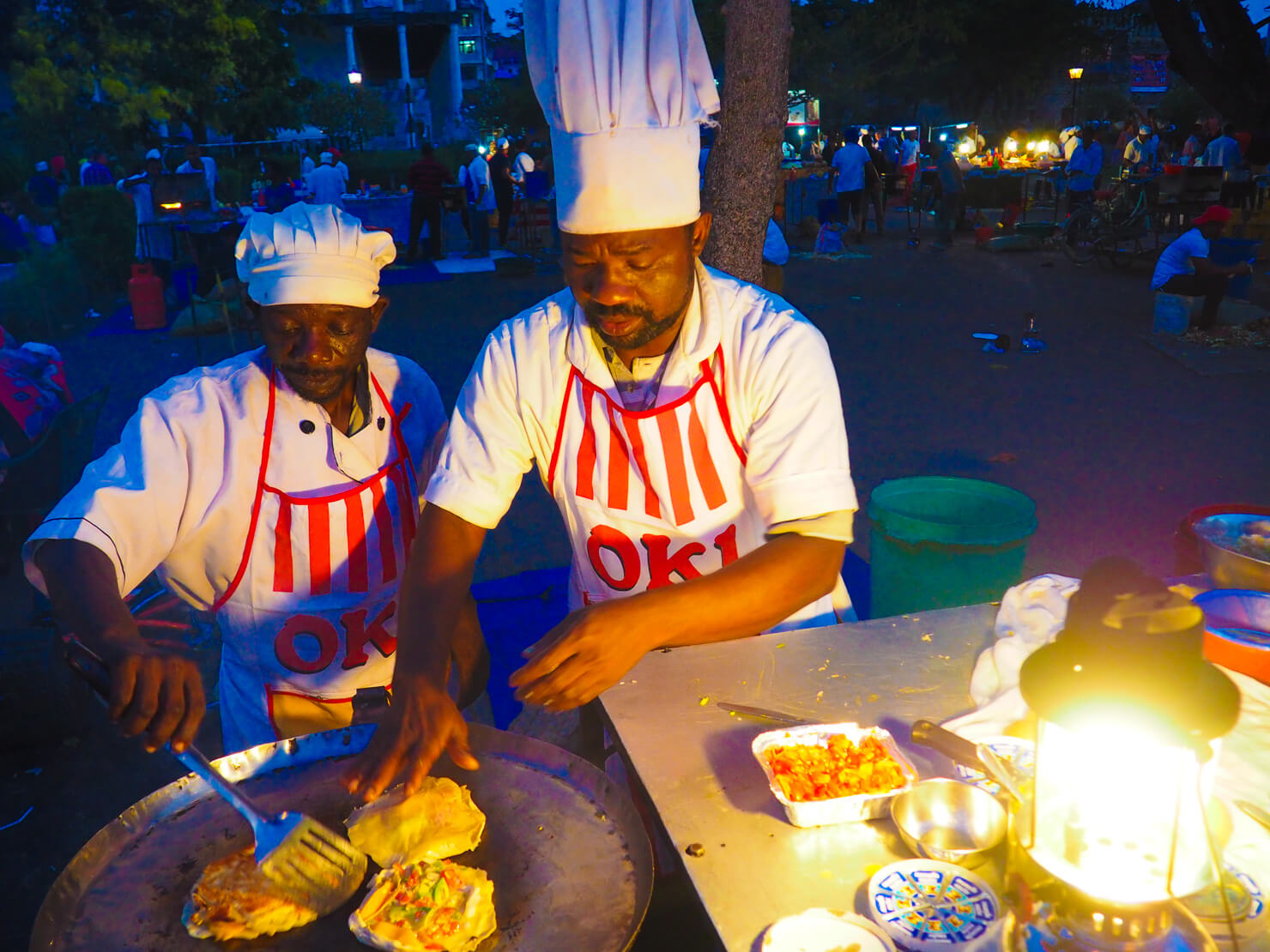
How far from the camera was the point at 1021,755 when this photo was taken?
4.90ft

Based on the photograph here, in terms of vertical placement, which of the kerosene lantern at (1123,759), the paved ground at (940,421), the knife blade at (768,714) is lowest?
the paved ground at (940,421)

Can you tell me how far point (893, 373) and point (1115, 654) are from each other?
8307 millimetres

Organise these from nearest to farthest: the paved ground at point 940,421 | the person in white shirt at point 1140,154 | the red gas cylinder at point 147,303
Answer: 1. the paved ground at point 940,421
2. the red gas cylinder at point 147,303
3. the person in white shirt at point 1140,154

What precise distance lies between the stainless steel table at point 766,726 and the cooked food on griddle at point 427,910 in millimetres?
303

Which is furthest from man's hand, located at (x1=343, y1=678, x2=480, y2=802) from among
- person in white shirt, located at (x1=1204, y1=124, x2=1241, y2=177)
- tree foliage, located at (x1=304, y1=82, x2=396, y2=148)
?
tree foliage, located at (x1=304, y1=82, x2=396, y2=148)

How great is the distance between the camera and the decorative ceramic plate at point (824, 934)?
3.90 ft

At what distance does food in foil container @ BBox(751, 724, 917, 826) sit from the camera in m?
1.41

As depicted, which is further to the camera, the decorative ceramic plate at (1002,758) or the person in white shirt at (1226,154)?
the person in white shirt at (1226,154)

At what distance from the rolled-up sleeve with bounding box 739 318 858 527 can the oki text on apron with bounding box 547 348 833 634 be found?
98mm

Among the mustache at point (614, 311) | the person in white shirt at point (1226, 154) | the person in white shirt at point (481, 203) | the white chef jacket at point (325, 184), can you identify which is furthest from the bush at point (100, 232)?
the person in white shirt at point (1226, 154)

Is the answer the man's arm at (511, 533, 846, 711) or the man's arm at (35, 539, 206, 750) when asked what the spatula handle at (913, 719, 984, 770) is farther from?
the man's arm at (35, 539, 206, 750)

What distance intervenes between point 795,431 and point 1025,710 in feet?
2.32

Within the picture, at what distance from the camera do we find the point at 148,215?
42.0 feet

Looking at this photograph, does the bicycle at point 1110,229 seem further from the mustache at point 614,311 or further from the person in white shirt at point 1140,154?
the mustache at point 614,311
